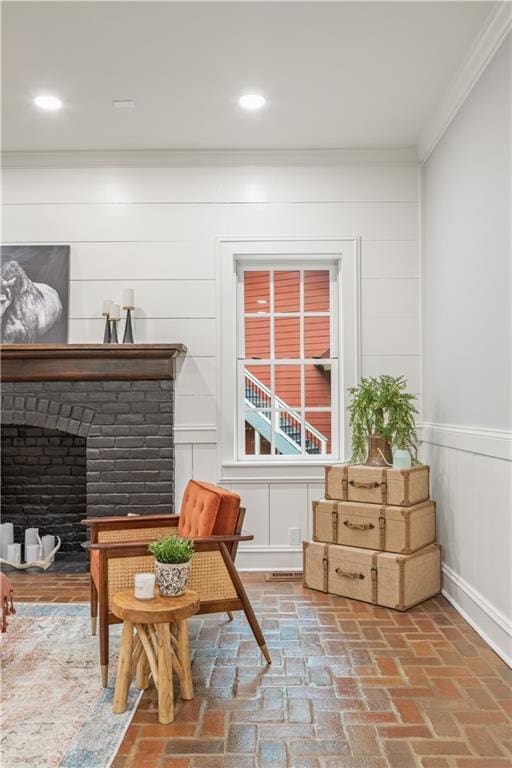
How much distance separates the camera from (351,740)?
2.27m

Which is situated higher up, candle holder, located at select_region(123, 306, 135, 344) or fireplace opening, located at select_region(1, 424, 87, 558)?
candle holder, located at select_region(123, 306, 135, 344)

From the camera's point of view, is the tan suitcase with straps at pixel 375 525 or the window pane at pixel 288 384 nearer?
the tan suitcase with straps at pixel 375 525

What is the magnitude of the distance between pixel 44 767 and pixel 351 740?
107 cm

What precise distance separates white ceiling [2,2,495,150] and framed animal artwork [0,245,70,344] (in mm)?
769

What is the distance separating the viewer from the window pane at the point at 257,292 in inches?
188

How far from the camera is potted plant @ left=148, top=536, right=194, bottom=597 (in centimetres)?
256

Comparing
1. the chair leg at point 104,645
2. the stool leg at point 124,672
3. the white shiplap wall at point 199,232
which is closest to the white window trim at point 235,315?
the white shiplap wall at point 199,232

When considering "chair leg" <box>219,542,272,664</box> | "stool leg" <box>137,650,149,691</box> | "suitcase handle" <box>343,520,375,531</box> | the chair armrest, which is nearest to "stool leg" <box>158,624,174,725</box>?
"stool leg" <box>137,650,149,691</box>

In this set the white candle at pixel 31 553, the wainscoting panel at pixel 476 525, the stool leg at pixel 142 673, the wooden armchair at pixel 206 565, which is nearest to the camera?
the stool leg at pixel 142 673

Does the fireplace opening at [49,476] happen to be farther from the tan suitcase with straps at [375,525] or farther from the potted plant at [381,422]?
Answer: the potted plant at [381,422]

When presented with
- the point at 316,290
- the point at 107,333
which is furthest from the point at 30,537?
the point at 316,290

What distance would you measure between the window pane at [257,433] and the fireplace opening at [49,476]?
1.35 metres

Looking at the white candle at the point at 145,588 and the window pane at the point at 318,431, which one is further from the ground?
the window pane at the point at 318,431

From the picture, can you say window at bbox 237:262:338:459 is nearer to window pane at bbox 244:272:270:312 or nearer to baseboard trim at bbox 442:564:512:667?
window pane at bbox 244:272:270:312
